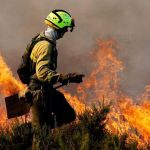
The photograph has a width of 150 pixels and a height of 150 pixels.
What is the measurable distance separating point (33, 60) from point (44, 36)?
0.43m

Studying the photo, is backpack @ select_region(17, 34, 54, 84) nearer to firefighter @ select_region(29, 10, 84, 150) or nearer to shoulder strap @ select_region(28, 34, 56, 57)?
shoulder strap @ select_region(28, 34, 56, 57)

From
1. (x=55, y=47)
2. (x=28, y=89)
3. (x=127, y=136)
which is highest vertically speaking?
(x=55, y=47)

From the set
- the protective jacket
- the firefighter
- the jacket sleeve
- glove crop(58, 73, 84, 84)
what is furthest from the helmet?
glove crop(58, 73, 84, 84)

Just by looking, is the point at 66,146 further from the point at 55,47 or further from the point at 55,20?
the point at 55,20

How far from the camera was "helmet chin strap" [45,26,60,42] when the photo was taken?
362 inches

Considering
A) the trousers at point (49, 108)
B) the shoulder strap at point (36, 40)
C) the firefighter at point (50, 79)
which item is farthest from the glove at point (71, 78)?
the shoulder strap at point (36, 40)

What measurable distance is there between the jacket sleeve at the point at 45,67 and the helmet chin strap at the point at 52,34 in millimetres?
293

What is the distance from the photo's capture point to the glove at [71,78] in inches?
342

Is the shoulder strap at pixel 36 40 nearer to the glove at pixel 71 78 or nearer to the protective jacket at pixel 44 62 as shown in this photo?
the protective jacket at pixel 44 62

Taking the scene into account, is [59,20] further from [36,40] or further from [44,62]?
[44,62]

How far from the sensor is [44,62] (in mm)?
8766

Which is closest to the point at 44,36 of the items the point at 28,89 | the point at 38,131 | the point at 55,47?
the point at 55,47

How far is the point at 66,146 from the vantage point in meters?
7.80

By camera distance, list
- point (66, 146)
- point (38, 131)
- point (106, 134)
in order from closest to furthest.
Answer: point (66, 146) < point (38, 131) < point (106, 134)
